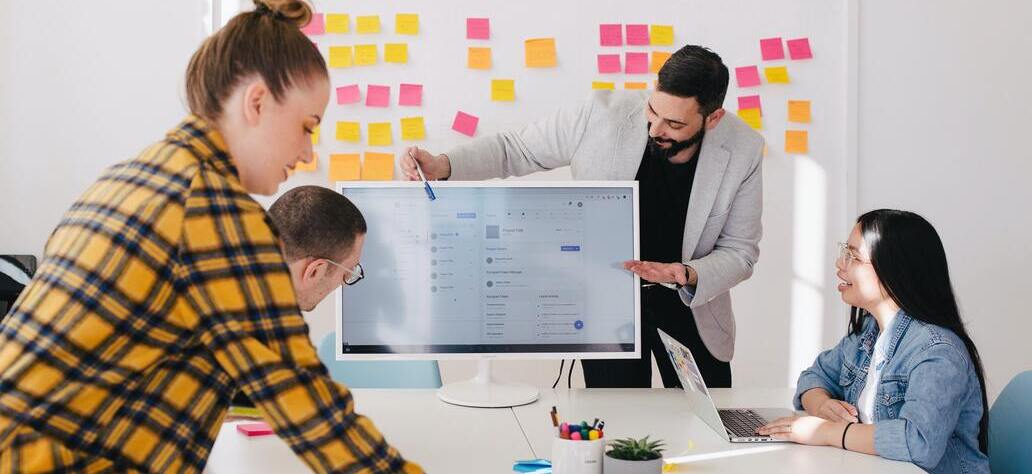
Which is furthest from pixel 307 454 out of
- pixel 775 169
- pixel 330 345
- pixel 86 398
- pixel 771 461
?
pixel 775 169

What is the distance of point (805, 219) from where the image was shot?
3.38 meters

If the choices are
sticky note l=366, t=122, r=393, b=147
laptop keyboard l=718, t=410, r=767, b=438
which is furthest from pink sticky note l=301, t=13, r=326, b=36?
laptop keyboard l=718, t=410, r=767, b=438

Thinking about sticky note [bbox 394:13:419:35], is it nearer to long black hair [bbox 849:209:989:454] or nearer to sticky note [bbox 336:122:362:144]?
sticky note [bbox 336:122:362:144]

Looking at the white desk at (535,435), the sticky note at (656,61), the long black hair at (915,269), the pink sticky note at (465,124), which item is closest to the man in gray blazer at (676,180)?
the white desk at (535,435)

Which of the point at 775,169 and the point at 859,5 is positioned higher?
the point at 859,5

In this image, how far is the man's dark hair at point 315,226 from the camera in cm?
168

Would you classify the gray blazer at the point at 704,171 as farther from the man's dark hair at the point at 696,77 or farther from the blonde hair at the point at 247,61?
the blonde hair at the point at 247,61

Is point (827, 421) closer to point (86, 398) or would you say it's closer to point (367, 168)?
point (86, 398)

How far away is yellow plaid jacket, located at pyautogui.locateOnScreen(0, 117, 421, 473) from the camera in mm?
963

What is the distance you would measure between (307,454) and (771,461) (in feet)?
2.94

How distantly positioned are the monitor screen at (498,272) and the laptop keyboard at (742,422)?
237 millimetres

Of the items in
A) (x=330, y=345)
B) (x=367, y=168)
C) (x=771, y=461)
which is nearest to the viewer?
(x=771, y=461)

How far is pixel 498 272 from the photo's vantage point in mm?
2061

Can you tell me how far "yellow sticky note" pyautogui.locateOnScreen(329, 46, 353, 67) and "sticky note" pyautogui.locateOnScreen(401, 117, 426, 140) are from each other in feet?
0.88
